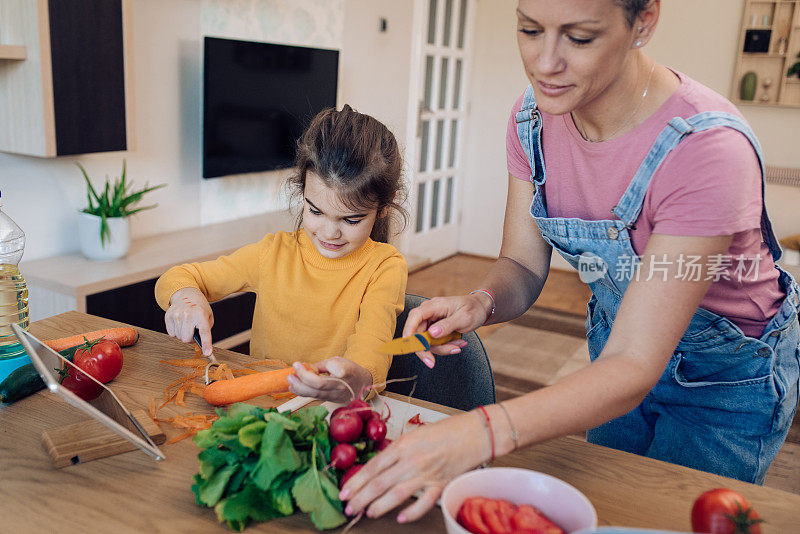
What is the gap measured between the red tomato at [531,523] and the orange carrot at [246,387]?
464mm

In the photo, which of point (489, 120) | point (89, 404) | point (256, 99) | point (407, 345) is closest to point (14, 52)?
point (256, 99)

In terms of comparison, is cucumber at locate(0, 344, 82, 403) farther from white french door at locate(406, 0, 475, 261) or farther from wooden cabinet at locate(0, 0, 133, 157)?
white french door at locate(406, 0, 475, 261)

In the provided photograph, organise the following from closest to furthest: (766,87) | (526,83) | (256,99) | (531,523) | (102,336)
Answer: (531,523)
(102,336)
(256,99)
(766,87)
(526,83)

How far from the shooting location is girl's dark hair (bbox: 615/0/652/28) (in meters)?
0.92

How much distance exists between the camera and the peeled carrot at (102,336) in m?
1.28

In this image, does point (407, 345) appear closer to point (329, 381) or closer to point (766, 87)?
point (329, 381)

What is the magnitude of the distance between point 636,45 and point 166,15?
259 cm

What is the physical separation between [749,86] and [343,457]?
204 inches

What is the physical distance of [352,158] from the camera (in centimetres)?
144

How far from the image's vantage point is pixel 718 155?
971 millimetres

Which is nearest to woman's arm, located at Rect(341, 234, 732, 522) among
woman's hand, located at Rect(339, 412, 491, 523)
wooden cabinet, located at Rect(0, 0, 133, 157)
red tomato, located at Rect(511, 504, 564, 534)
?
woman's hand, located at Rect(339, 412, 491, 523)

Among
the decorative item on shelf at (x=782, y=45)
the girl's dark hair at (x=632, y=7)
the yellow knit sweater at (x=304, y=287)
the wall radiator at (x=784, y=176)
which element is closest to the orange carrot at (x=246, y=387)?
the yellow knit sweater at (x=304, y=287)

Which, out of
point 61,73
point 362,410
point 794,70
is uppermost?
point 794,70

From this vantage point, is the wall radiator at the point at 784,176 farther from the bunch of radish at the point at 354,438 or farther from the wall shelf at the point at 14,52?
the bunch of radish at the point at 354,438
